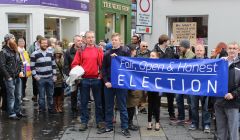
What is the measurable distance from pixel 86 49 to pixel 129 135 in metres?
1.96

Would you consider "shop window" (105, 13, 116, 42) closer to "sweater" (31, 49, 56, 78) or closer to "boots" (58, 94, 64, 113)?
"boots" (58, 94, 64, 113)

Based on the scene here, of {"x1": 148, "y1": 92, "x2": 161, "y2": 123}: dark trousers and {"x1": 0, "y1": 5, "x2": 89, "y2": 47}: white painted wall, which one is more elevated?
{"x1": 0, "y1": 5, "x2": 89, "y2": 47}: white painted wall

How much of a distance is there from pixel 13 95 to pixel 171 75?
3.85 m

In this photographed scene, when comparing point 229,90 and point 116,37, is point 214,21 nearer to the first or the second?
point 116,37

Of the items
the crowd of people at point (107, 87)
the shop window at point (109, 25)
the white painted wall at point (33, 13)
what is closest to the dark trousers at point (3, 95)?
the crowd of people at point (107, 87)

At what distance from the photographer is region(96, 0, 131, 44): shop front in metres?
26.6

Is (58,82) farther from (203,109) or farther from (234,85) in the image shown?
(234,85)

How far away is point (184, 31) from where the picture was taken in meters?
12.5

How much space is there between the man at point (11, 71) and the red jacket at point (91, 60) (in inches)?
71.9

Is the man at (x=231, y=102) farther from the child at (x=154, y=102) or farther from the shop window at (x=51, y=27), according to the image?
the shop window at (x=51, y=27)

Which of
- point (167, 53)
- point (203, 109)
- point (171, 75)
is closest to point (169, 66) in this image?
point (171, 75)

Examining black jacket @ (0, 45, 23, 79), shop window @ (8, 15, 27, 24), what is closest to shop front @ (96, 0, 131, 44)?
shop window @ (8, 15, 27, 24)

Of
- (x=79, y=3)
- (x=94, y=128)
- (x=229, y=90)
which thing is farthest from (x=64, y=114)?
(x=79, y=3)

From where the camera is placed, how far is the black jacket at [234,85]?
6.63 meters
